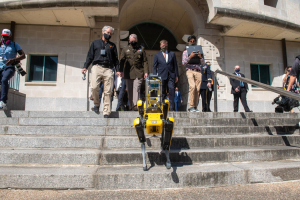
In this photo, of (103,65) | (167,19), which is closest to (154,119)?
(103,65)

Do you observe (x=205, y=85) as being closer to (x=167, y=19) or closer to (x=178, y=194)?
(x=178, y=194)

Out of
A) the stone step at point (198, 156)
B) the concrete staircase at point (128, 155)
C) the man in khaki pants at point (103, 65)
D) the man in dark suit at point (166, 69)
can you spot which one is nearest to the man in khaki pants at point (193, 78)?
the man in dark suit at point (166, 69)

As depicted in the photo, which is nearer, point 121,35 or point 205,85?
point 205,85

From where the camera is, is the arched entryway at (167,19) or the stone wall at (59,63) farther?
the arched entryway at (167,19)

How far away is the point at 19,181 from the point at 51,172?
360mm

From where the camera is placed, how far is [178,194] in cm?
245

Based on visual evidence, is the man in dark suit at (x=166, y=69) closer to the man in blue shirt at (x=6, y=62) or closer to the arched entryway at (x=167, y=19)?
the man in blue shirt at (x=6, y=62)

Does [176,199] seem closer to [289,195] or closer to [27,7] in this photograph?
[289,195]

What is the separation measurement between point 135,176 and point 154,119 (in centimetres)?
75

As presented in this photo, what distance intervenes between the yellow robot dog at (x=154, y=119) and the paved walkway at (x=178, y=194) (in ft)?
1.32

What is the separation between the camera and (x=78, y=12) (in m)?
8.21

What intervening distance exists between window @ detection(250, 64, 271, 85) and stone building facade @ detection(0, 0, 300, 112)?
6.7 inches

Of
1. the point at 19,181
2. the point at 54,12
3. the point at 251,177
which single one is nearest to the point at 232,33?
the point at 54,12

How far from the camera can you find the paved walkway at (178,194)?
2367mm
